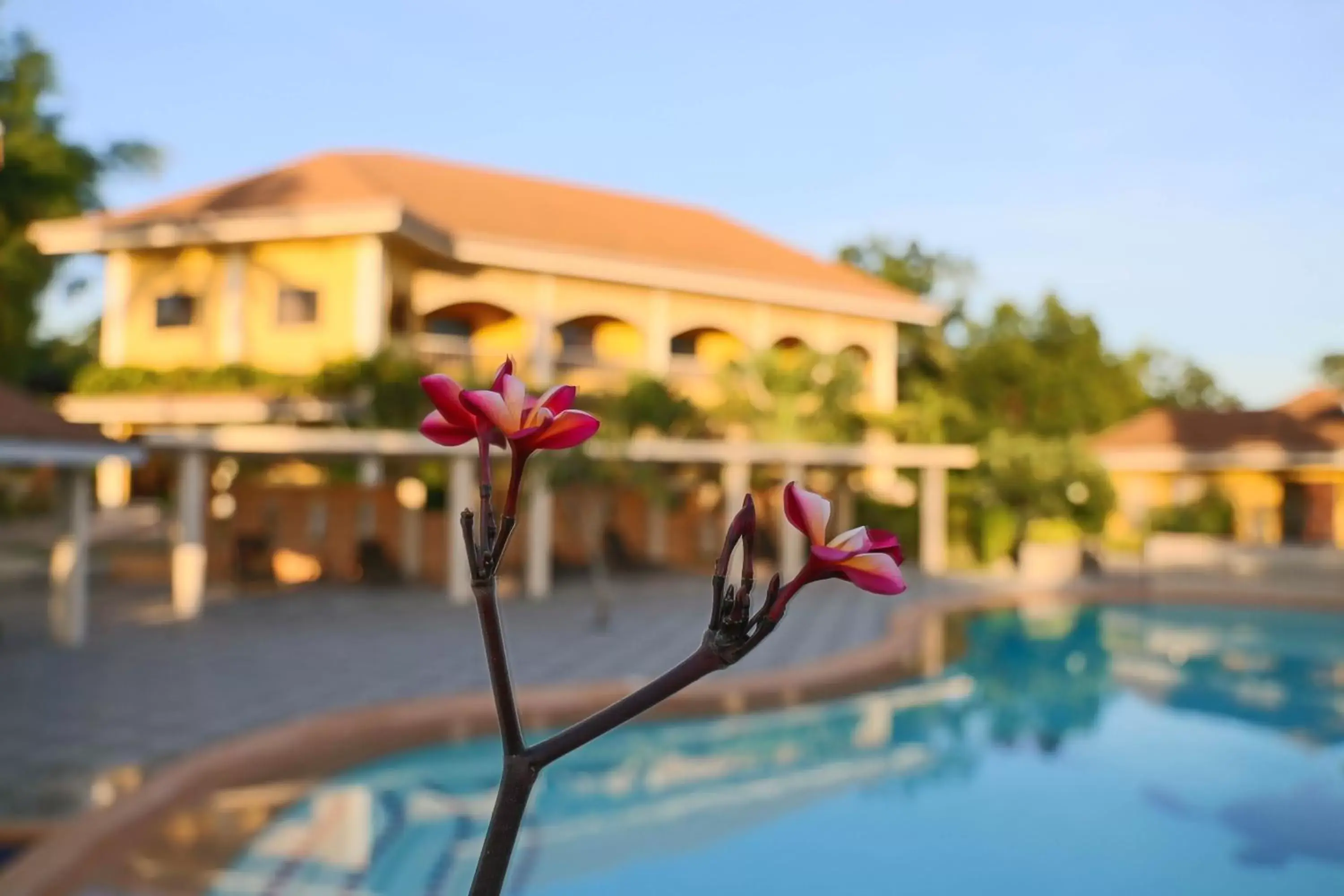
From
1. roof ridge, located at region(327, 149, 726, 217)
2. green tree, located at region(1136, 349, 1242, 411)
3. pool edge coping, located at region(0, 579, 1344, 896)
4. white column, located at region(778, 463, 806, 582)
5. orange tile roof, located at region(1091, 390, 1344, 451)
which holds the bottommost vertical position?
pool edge coping, located at region(0, 579, 1344, 896)

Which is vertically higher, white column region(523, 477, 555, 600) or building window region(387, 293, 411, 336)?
building window region(387, 293, 411, 336)

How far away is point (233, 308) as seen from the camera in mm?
18391

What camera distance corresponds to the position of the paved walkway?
755 centimetres

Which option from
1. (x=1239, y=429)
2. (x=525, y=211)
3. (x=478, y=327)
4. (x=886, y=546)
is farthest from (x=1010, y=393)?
(x=886, y=546)

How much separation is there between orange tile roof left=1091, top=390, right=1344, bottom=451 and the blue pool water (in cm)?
1677

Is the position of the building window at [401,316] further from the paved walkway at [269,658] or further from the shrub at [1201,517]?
the shrub at [1201,517]

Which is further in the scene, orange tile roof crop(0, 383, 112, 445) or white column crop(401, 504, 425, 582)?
white column crop(401, 504, 425, 582)

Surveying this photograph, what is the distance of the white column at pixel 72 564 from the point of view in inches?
448

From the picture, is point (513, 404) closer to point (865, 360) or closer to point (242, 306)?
point (242, 306)

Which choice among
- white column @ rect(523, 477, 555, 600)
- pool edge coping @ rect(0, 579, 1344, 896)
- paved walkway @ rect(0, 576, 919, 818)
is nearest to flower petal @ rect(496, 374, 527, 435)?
pool edge coping @ rect(0, 579, 1344, 896)

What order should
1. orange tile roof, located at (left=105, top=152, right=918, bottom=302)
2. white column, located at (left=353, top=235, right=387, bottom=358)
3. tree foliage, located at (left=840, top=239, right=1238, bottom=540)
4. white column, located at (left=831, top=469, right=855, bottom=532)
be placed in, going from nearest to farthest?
white column, located at (left=353, top=235, right=387, bottom=358) < orange tile roof, located at (left=105, top=152, right=918, bottom=302) < white column, located at (left=831, top=469, right=855, bottom=532) < tree foliage, located at (left=840, top=239, right=1238, bottom=540)

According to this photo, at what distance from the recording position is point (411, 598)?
54.4 feet

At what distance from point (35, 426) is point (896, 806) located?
30.5 ft

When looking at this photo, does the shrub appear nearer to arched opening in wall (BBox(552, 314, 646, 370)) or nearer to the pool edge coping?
the pool edge coping
